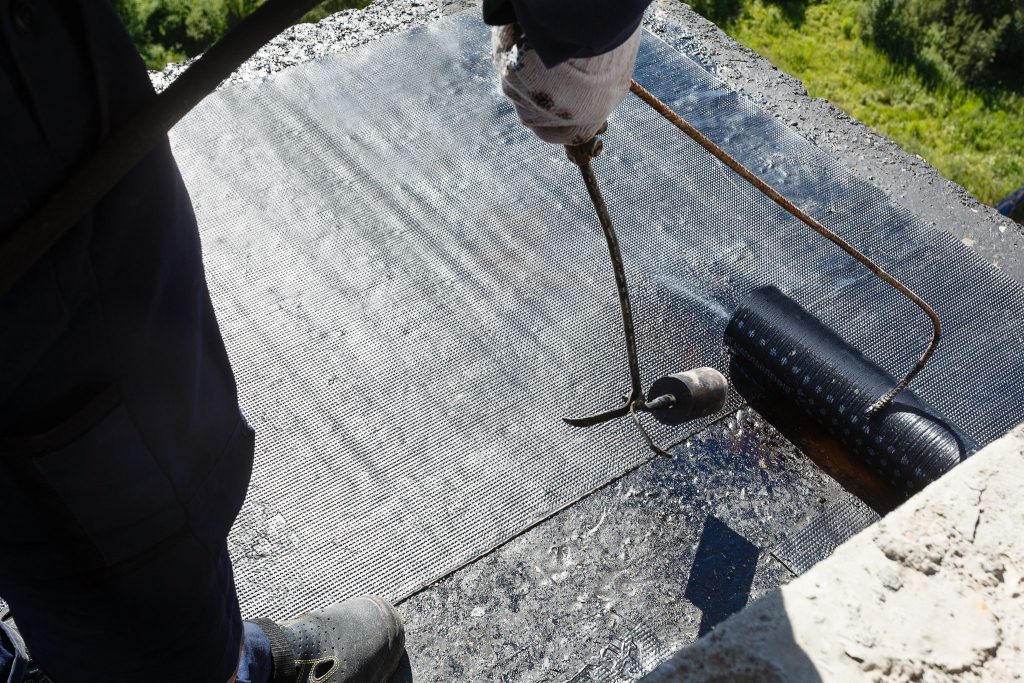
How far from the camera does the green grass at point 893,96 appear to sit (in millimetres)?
4820

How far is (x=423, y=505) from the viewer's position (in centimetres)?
254

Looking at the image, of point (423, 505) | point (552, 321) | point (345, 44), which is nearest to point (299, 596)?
point (423, 505)

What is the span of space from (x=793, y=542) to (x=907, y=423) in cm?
48

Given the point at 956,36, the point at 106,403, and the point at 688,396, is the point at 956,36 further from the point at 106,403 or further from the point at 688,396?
the point at 106,403

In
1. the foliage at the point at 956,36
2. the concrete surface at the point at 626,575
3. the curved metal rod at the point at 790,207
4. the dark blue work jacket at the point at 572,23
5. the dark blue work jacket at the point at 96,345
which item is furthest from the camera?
the foliage at the point at 956,36

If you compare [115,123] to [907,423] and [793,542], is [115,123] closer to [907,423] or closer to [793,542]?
[793,542]

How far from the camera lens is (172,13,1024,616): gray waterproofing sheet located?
8.39 ft

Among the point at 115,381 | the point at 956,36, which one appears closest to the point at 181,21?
the point at 956,36

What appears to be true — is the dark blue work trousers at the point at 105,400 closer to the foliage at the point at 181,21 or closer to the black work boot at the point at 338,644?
the black work boot at the point at 338,644

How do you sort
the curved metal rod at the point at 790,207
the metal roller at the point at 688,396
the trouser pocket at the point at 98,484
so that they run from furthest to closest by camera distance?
the metal roller at the point at 688,396 < the curved metal rod at the point at 790,207 < the trouser pocket at the point at 98,484

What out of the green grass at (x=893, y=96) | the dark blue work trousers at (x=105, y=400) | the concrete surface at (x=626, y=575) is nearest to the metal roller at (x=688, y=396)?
the concrete surface at (x=626, y=575)

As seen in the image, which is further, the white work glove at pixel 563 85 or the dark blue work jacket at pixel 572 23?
the white work glove at pixel 563 85

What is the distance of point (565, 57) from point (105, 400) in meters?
0.92

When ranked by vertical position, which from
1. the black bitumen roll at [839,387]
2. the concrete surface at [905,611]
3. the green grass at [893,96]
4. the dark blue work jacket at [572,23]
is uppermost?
the dark blue work jacket at [572,23]
